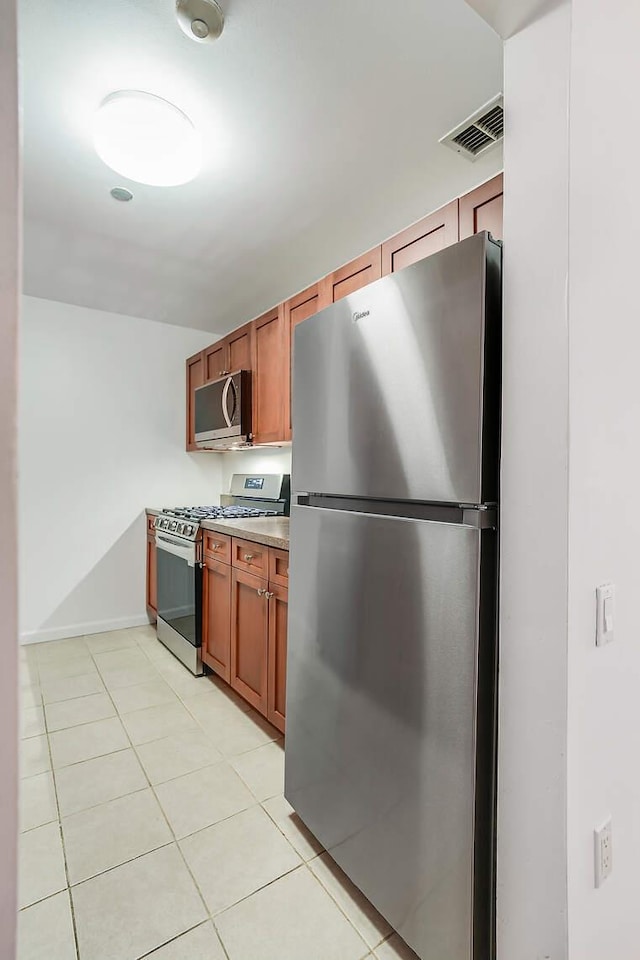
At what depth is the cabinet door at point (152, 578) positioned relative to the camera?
373 cm

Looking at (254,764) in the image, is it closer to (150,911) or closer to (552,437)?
(150,911)

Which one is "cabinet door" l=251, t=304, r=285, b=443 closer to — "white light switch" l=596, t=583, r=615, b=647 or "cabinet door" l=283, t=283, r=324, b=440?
"cabinet door" l=283, t=283, r=324, b=440

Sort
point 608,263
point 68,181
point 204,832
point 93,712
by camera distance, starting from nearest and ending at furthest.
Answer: point 608,263
point 204,832
point 68,181
point 93,712

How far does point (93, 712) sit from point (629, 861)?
237 cm

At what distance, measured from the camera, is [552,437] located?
94 cm

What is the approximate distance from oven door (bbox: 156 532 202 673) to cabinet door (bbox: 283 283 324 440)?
999 mm

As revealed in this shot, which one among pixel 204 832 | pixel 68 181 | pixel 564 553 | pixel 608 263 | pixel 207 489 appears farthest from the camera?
pixel 207 489

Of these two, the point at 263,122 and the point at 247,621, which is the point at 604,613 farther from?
the point at 263,122

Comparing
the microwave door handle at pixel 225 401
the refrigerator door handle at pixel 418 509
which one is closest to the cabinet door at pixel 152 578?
the microwave door handle at pixel 225 401

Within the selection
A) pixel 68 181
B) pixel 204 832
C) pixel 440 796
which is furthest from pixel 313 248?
pixel 204 832

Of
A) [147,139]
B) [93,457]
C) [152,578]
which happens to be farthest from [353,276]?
[152,578]

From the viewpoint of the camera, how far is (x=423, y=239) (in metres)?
1.74

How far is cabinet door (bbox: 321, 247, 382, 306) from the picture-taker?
2.00 meters

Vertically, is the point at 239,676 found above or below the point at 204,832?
above
